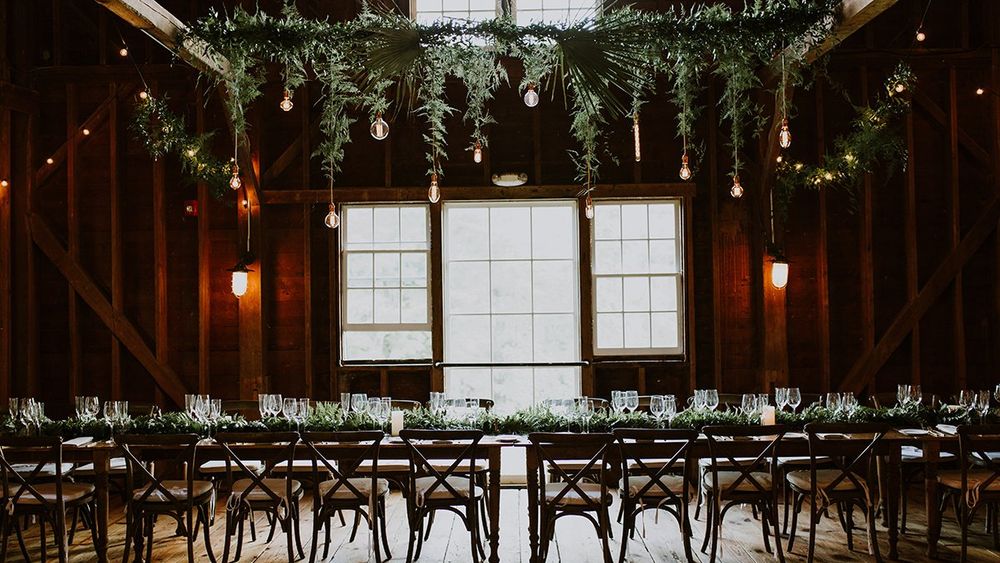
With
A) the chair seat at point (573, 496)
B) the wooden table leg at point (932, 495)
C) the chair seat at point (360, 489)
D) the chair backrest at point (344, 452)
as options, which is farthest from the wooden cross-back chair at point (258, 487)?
the wooden table leg at point (932, 495)

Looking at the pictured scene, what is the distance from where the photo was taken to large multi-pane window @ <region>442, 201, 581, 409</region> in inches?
335

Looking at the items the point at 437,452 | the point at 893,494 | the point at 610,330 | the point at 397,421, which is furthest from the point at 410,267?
the point at 893,494

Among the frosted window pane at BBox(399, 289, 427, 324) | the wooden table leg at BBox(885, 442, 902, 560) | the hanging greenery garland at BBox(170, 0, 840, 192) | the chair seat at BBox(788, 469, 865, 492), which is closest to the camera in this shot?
the chair seat at BBox(788, 469, 865, 492)

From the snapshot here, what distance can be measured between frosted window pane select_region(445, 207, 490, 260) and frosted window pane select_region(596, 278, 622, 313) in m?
1.21

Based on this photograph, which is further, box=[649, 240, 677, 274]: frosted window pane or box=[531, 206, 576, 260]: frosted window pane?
box=[531, 206, 576, 260]: frosted window pane

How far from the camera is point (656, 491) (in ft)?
16.4

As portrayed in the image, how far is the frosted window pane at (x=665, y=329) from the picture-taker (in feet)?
27.6

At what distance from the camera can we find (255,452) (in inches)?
197

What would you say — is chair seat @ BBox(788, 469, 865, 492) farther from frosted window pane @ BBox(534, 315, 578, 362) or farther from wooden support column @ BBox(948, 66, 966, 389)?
wooden support column @ BBox(948, 66, 966, 389)

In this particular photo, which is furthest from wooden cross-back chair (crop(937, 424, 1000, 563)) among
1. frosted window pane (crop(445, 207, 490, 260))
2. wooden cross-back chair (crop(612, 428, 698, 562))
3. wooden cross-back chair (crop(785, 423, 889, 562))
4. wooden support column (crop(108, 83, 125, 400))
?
wooden support column (crop(108, 83, 125, 400))

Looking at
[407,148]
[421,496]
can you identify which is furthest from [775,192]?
[421,496]

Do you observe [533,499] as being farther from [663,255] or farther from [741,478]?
[663,255]

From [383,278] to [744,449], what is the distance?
4502 millimetres

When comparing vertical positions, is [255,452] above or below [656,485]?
above
